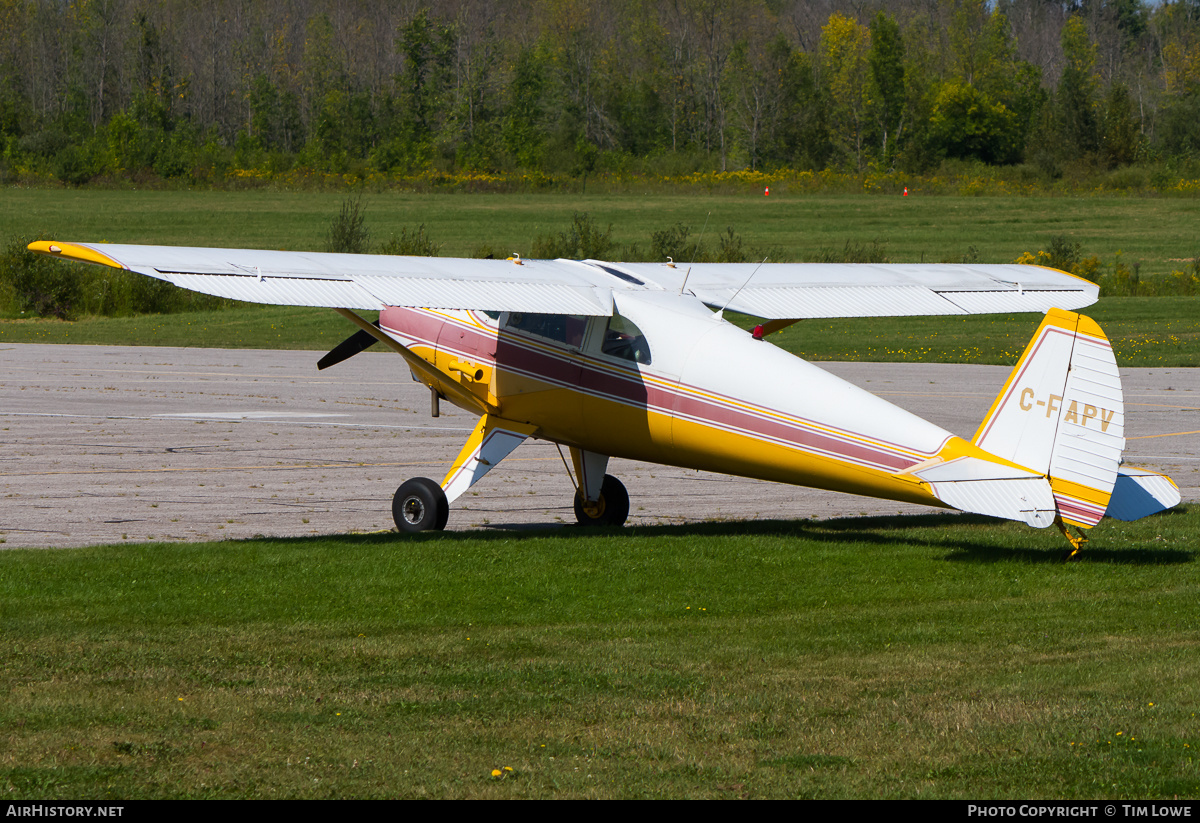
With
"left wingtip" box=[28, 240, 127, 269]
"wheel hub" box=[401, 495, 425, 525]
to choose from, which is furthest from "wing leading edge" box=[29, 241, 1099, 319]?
"wheel hub" box=[401, 495, 425, 525]

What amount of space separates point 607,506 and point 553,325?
2.15 metres

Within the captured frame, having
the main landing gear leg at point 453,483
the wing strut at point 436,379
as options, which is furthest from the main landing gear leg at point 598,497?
the wing strut at point 436,379

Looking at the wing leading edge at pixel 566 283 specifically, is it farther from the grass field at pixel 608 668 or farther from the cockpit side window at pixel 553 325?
the grass field at pixel 608 668

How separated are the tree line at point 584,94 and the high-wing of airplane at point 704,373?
91.2 metres

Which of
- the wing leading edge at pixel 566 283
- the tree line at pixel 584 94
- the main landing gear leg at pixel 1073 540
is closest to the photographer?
the main landing gear leg at pixel 1073 540

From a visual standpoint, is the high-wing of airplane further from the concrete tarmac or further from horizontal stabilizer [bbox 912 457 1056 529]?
the concrete tarmac

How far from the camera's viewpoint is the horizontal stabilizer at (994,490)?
1024cm

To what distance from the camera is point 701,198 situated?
3848 inches

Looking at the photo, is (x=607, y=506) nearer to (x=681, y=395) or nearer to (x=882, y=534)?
(x=681, y=395)

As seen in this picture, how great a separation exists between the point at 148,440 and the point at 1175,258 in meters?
51.3

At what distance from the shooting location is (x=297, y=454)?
62.1ft

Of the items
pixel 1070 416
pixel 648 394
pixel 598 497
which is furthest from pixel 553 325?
pixel 1070 416

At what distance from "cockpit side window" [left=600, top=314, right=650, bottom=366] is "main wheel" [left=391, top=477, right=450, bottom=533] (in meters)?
2.27

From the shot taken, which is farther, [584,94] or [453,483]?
[584,94]
